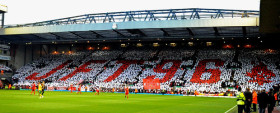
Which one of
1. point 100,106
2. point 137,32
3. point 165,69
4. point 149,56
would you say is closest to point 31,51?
point 149,56

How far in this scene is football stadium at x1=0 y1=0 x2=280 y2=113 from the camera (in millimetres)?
52375

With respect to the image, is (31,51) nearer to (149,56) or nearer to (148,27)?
(149,56)

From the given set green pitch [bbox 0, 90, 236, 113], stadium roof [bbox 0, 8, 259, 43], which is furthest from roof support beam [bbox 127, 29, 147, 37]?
green pitch [bbox 0, 90, 236, 113]

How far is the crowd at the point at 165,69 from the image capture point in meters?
54.3

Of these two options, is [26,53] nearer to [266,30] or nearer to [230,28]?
[230,28]

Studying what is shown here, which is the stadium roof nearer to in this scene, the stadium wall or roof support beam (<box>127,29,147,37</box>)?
roof support beam (<box>127,29,147,37</box>)

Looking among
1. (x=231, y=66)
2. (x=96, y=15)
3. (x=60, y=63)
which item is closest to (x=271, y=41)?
(x=231, y=66)

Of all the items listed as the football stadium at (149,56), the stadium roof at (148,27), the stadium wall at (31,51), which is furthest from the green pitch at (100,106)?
the stadium wall at (31,51)

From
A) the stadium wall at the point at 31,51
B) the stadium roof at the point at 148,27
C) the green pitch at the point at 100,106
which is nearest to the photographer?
the green pitch at the point at 100,106

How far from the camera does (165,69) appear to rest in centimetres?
6366

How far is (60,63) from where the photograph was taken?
250 feet

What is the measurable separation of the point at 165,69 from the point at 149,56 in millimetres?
8467

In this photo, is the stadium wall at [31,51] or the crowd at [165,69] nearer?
the crowd at [165,69]

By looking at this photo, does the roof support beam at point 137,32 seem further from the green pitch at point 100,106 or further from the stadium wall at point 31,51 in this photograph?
the green pitch at point 100,106
